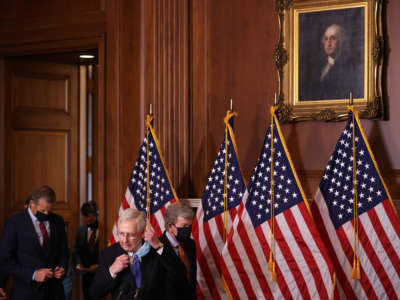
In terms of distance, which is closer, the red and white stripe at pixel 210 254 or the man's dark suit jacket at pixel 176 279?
the man's dark suit jacket at pixel 176 279

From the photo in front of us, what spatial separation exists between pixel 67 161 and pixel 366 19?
3.74 m

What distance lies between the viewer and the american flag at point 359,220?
17.4 ft

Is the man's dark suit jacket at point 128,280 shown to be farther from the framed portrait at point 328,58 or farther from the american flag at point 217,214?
the framed portrait at point 328,58

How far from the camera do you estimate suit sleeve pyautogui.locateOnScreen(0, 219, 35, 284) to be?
19.1 feet

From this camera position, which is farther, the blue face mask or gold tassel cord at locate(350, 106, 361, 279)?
gold tassel cord at locate(350, 106, 361, 279)

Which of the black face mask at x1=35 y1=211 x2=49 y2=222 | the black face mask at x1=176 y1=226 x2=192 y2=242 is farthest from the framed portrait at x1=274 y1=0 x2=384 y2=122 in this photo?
the black face mask at x1=35 y1=211 x2=49 y2=222

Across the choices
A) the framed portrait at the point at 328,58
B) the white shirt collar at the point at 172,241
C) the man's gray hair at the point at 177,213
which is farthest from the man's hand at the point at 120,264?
the framed portrait at the point at 328,58

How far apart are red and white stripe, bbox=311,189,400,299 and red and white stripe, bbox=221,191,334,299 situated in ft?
0.74

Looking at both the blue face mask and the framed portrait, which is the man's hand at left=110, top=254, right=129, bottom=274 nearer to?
the blue face mask

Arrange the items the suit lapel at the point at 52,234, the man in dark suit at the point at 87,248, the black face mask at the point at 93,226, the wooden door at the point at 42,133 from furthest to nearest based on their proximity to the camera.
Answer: the wooden door at the point at 42,133 → the black face mask at the point at 93,226 → the man in dark suit at the point at 87,248 → the suit lapel at the point at 52,234

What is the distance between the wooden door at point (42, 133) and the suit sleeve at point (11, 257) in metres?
1.57

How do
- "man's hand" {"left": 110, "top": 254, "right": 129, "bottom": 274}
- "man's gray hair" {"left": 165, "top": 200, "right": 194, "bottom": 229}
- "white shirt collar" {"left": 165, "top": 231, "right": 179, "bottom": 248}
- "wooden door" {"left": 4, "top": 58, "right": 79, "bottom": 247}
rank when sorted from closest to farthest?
"man's hand" {"left": 110, "top": 254, "right": 129, "bottom": 274}, "white shirt collar" {"left": 165, "top": 231, "right": 179, "bottom": 248}, "man's gray hair" {"left": 165, "top": 200, "right": 194, "bottom": 229}, "wooden door" {"left": 4, "top": 58, "right": 79, "bottom": 247}

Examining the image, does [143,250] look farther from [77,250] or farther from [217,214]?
[77,250]

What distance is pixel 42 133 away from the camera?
761cm
